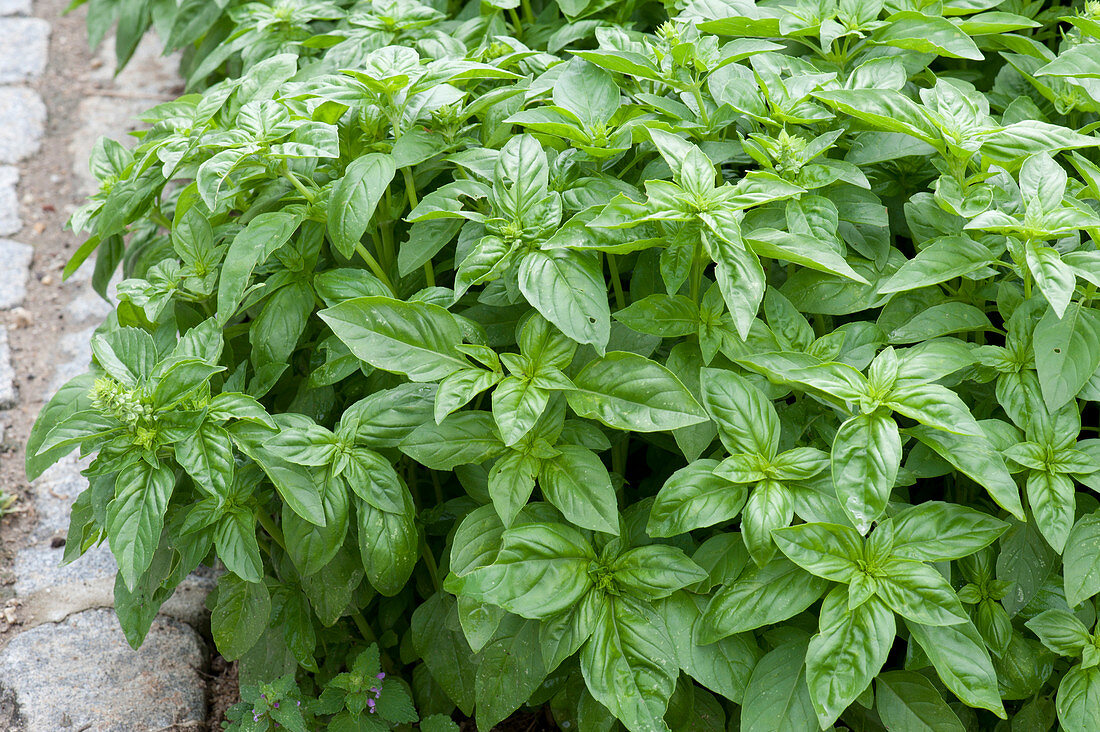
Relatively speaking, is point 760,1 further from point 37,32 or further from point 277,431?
point 37,32

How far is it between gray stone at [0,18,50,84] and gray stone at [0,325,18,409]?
187cm

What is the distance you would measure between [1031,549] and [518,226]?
1.22m

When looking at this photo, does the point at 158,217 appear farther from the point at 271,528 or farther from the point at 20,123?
the point at 20,123

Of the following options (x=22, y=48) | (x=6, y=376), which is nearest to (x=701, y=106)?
(x=6, y=376)

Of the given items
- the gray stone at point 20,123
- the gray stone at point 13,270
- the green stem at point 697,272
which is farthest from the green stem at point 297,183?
the gray stone at point 20,123

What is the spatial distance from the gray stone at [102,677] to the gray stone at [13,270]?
163 cm

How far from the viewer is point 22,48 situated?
491 cm

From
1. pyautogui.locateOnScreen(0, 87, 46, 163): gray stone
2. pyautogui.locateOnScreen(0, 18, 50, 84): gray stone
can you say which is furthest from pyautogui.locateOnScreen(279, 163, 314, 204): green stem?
pyautogui.locateOnScreen(0, 18, 50, 84): gray stone

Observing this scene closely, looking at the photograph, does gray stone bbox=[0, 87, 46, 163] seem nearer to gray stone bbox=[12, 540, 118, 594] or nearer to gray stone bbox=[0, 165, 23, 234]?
gray stone bbox=[0, 165, 23, 234]

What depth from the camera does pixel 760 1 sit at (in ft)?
8.71

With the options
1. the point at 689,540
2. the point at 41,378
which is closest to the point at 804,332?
the point at 689,540

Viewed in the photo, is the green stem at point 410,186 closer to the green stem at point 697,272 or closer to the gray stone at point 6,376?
the green stem at point 697,272

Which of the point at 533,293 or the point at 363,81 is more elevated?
the point at 363,81

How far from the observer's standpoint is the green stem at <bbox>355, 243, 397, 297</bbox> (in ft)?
7.02
